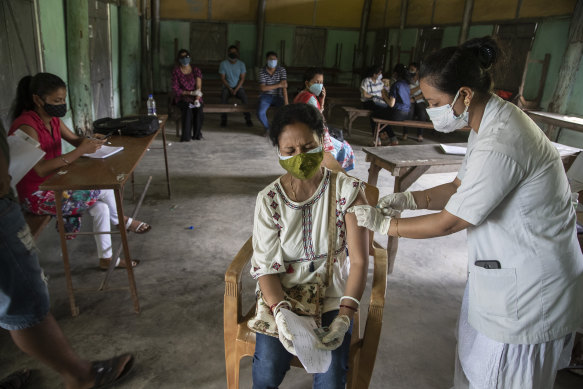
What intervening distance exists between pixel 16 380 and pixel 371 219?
6.09 feet

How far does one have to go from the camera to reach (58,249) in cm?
321

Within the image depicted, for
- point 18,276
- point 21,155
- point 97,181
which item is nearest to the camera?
point 18,276

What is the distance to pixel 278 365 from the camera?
5.21 ft

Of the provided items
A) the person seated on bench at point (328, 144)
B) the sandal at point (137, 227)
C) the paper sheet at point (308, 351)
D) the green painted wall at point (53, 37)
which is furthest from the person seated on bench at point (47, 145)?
the green painted wall at point (53, 37)

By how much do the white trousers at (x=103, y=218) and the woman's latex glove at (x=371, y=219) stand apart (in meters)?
1.98

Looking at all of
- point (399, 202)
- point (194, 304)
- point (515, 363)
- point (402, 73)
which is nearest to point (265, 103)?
point (402, 73)

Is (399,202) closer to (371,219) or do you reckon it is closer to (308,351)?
(371,219)

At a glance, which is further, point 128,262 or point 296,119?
point 128,262

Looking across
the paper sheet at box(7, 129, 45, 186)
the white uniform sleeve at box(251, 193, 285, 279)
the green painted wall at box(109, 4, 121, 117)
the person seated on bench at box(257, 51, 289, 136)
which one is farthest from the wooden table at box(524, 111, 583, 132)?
the green painted wall at box(109, 4, 121, 117)

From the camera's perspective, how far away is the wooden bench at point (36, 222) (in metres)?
2.38

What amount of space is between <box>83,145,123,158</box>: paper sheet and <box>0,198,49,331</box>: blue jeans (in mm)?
1232

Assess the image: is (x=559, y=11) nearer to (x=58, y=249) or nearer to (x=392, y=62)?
(x=392, y=62)

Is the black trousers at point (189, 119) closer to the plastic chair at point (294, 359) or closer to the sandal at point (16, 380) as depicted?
the sandal at point (16, 380)

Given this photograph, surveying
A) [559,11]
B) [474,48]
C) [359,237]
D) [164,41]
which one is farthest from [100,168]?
[164,41]
